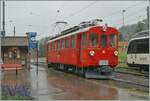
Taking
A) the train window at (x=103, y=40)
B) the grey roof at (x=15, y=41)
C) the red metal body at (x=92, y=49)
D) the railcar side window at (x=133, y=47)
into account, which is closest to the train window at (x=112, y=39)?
the red metal body at (x=92, y=49)

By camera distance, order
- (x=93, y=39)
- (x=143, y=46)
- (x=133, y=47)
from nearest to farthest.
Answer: (x=93, y=39), (x=143, y=46), (x=133, y=47)

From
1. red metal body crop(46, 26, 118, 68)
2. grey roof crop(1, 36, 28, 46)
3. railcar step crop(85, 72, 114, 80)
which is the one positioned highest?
grey roof crop(1, 36, 28, 46)

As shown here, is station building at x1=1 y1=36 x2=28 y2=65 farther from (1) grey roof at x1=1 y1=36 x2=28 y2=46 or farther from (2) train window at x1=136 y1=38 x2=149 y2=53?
(2) train window at x1=136 y1=38 x2=149 y2=53

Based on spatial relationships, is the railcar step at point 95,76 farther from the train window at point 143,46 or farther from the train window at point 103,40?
the train window at point 143,46

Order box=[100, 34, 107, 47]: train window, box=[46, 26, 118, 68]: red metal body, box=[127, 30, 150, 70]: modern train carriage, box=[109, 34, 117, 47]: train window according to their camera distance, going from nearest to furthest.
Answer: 1. box=[46, 26, 118, 68]: red metal body
2. box=[100, 34, 107, 47]: train window
3. box=[109, 34, 117, 47]: train window
4. box=[127, 30, 150, 70]: modern train carriage

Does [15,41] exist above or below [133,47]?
above

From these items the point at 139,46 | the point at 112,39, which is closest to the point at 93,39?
the point at 112,39

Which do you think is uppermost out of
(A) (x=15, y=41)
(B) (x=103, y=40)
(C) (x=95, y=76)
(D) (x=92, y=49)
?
(A) (x=15, y=41)

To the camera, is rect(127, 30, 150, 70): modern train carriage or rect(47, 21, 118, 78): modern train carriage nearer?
rect(47, 21, 118, 78): modern train carriage

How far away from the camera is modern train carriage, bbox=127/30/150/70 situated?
29.5 meters

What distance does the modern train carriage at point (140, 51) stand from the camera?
96.9 ft

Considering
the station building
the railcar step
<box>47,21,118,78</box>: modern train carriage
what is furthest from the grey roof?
the railcar step

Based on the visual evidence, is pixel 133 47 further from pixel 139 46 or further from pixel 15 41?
pixel 15 41

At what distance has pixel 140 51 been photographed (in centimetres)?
3103
